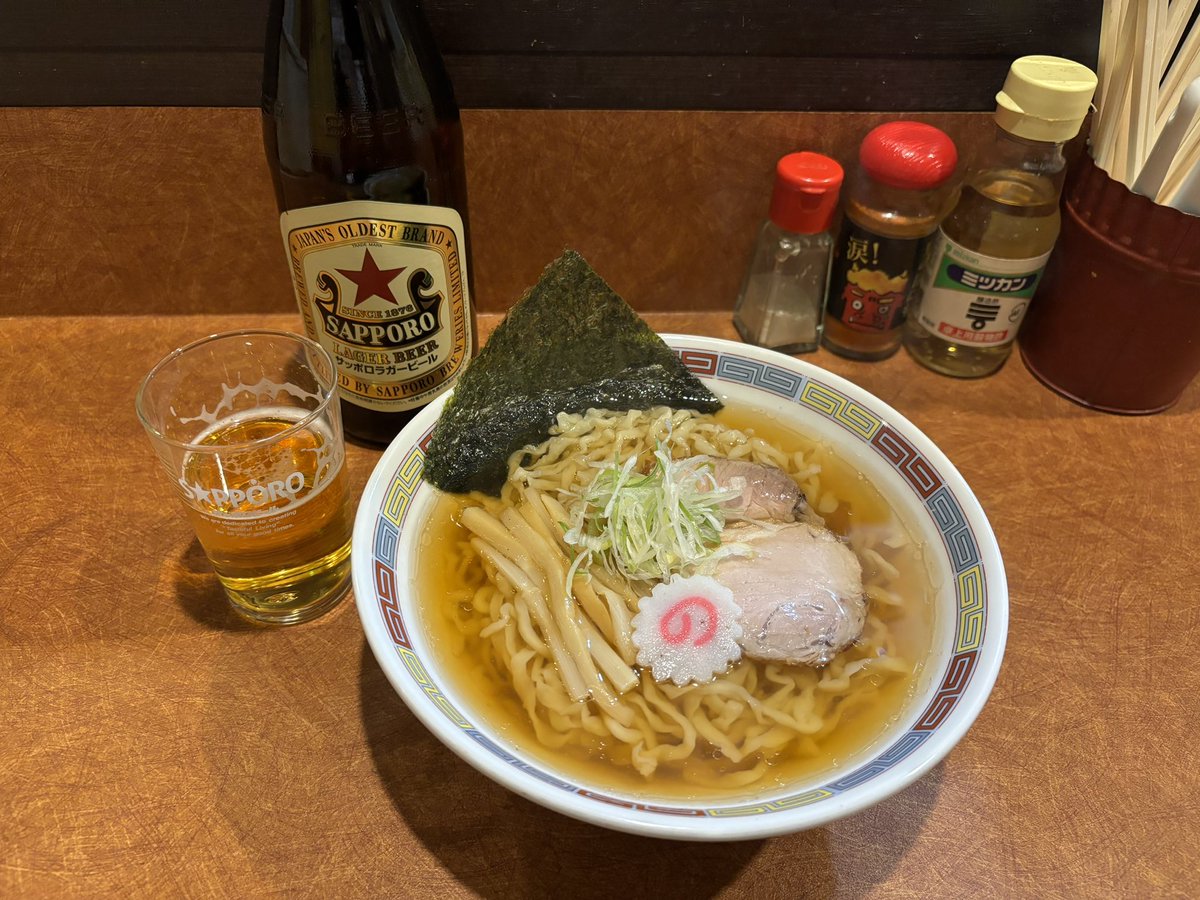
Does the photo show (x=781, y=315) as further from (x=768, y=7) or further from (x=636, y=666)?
(x=636, y=666)

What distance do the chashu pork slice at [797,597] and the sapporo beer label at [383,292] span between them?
46 cm

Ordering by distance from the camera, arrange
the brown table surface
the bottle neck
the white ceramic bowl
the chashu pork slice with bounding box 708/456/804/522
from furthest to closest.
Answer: the bottle neck, the chashu pork slice with bounding box 708/456/804/522, the brown table surface, the white ceramic bowl

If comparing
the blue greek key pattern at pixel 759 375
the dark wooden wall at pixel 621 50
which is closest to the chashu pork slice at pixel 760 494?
the blue greek key pattern at pixel 759 375

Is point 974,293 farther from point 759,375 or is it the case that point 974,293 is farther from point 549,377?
point 549,377

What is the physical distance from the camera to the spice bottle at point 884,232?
1.19m

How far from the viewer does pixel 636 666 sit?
99 centimetres

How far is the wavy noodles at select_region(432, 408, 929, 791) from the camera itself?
0.91 meters

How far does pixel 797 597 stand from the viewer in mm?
985

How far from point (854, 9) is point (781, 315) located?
44 cm

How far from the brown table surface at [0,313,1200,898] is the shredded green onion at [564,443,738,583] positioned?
28 cm

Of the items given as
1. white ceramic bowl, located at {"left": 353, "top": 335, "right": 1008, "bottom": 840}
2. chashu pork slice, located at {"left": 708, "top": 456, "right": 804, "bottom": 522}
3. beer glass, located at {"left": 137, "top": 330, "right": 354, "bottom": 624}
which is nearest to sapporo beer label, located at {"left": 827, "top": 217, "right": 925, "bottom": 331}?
white ceramic bowl, located at {"left": 353, "top": 335, "right": 1008, "bottom": 840}

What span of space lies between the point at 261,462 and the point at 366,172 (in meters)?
0.35

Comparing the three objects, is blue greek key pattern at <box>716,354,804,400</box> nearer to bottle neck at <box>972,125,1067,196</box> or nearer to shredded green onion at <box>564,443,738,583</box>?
shredded green onion at <box>564,443,738,583</box>

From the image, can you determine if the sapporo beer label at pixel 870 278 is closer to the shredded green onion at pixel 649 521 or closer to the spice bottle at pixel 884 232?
the spice bottle at pixel 884 232
